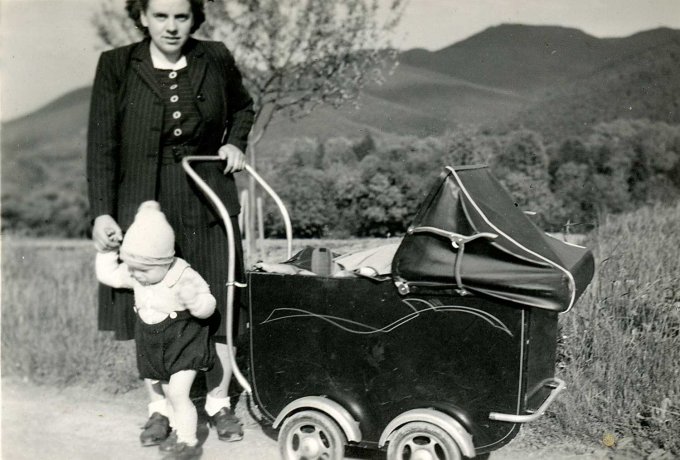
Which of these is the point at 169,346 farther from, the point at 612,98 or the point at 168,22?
the point at 612,98

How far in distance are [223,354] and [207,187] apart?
865 millimetres

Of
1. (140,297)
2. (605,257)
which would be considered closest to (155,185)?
(140,297)

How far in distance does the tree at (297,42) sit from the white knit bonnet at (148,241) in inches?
95.0

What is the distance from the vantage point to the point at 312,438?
121 inches

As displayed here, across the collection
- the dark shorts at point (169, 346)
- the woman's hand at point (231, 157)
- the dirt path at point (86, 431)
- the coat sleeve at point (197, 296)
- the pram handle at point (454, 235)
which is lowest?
the dirt path at point (86, 431)

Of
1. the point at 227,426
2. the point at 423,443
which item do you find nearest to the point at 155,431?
the point at 227,426

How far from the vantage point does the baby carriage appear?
107 inches

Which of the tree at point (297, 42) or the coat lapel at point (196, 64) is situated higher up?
the tree at point (297, 42)

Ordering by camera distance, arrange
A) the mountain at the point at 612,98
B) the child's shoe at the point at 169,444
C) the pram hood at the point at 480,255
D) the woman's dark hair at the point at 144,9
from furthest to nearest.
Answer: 1. the mountain at the point at 612,98
2. the child's shoe at the point at 169,444
3. the woman's dark hair at the point at 144,9
4. the pram hood at the point at 480,255

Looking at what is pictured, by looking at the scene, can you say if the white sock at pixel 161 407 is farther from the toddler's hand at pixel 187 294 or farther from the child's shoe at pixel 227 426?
the toddler's hand at pixel 187 294

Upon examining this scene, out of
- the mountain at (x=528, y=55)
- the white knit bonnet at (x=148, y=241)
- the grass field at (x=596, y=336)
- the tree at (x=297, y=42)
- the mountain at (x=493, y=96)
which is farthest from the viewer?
the mountain at (x=493, y=96)

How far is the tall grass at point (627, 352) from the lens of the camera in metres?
3.40

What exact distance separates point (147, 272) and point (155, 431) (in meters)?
0.95

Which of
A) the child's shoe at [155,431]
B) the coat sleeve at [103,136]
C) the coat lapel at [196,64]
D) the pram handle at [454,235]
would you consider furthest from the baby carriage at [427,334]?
the coat lapel at [196,64]
